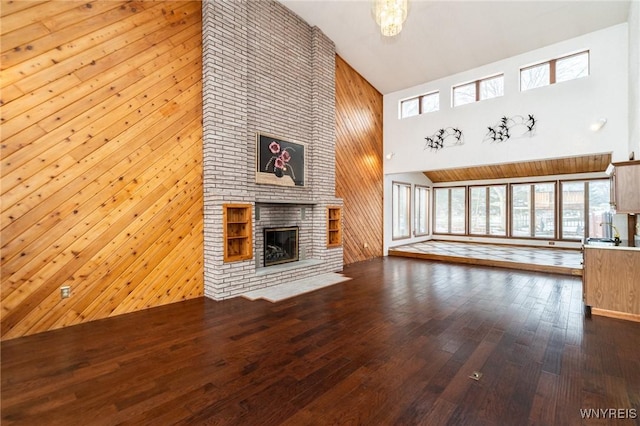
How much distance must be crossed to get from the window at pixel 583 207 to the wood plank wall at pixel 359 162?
217 inches

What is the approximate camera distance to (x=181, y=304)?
3980mm

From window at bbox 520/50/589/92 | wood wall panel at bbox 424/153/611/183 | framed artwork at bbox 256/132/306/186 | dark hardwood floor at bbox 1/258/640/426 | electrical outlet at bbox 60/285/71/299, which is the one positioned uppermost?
window at bbox 520/50/589/92

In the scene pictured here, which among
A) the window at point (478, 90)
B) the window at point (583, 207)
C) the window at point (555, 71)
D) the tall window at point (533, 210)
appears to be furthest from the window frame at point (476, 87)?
the window at point (583, 207)

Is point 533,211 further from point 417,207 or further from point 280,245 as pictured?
point 280,245

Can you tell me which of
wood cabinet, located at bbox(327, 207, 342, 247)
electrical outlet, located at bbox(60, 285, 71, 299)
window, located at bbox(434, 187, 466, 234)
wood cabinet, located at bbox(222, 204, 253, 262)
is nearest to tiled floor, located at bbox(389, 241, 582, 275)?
window, located at bbox(434, 187, 466, 234)

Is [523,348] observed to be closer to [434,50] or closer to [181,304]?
[181,304]

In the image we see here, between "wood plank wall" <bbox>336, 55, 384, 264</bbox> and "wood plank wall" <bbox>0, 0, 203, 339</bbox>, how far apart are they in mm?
A: 3436

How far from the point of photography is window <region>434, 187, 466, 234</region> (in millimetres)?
10352

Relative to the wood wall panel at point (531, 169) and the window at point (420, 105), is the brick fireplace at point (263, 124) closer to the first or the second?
the window at point (420, 105)

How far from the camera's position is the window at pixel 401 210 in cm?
882

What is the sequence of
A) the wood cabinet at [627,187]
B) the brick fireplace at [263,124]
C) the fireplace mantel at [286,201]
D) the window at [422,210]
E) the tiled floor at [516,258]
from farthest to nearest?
the window at [422,210]
the tiled floor at [516,258]
the fireplace mantel at [286,201]
the brick fireplace at [263,124]
the wood cabinet at [627,187]

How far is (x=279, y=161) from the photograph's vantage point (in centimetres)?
528

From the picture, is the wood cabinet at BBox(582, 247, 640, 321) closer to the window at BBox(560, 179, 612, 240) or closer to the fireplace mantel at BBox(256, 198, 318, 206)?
the fireplace mantel at BBox(256, 198, 318, 206)

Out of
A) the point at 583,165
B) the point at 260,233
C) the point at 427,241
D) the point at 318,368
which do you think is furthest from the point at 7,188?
the point at 583,165
